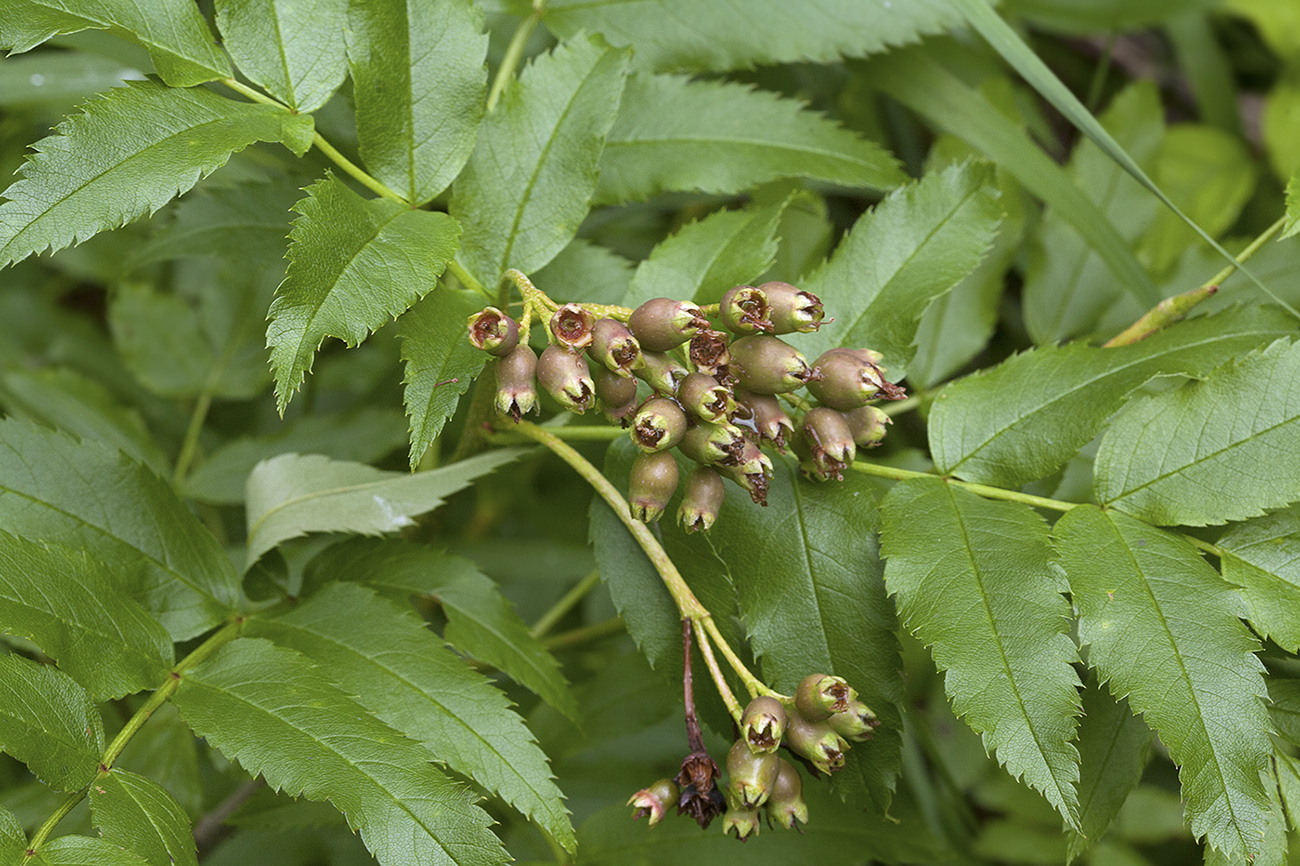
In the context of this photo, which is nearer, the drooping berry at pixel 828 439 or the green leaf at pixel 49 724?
the green leaf at pixel 49 724

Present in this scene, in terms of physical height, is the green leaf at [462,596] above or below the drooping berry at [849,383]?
below

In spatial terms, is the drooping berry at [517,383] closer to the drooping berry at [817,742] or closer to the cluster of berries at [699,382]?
the cluster of berries at [699,382]

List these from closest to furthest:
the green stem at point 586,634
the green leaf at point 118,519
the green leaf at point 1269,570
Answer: the green leaf at point 1269,570, the green leaf at point 118,519, the green stem at point 586,634

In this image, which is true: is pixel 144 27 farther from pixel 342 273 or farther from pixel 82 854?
pixel 82 854

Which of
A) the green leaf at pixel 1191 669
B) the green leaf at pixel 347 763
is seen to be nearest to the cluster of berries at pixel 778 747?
the green leaf at pixel 347 763

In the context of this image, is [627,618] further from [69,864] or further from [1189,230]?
[1189,230]

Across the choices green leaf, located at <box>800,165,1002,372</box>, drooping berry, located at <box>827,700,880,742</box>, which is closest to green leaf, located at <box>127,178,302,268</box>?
green leaf, located at <box>800,165,1002,372</box>

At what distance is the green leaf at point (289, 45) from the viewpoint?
1687mm

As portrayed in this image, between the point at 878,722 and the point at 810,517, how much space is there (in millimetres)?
361

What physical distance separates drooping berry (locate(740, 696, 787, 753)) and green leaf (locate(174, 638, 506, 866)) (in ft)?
1.36

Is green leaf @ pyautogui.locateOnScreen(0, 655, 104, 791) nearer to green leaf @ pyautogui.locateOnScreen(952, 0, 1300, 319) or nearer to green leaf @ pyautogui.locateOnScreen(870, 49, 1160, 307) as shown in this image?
green leaf @ pyautogui.locateOnScreen(952, 0, 1300, 319)

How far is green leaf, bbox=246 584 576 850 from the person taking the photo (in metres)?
1.59

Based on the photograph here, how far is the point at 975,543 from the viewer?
159cm

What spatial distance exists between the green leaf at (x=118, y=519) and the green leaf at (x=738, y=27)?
133 centimetres
